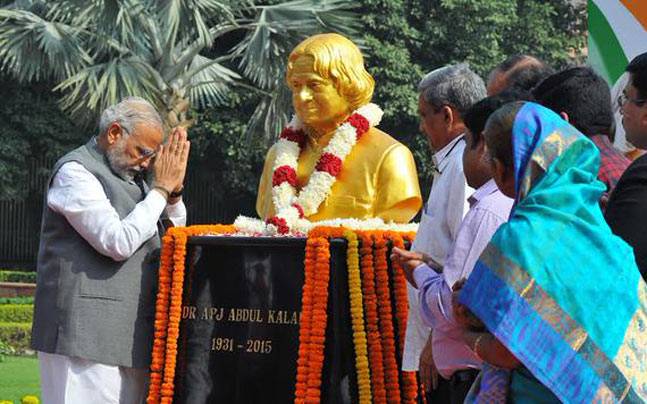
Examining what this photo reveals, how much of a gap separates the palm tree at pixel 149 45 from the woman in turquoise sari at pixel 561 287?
A: 15612 mm

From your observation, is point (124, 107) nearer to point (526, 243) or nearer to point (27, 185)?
point (526, 243)

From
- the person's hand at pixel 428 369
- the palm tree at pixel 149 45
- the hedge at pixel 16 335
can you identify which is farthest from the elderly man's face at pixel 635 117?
the palm tree at pixel 149 45

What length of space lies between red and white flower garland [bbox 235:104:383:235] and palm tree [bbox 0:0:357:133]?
13323mm

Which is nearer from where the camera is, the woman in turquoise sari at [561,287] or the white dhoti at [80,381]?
the woman in turquoise sari at [561,287]

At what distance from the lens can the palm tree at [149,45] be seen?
1888 cm

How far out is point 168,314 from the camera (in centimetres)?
493

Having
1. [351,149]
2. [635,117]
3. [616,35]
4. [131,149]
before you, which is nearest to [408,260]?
[635,117]

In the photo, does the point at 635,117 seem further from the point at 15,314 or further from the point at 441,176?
the point at 15,314

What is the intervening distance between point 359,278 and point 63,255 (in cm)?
126

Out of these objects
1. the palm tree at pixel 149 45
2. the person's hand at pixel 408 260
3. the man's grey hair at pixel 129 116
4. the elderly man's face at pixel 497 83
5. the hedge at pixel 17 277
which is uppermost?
the elderly man's face at pixel 497 83

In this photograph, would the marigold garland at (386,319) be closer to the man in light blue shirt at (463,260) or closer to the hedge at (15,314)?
the man in light blue shirt at (463,260)

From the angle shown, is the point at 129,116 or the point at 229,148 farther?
the point at 229,148

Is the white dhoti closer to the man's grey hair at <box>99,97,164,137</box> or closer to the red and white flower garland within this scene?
the red and white flower garland

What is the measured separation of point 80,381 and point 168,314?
445mm
